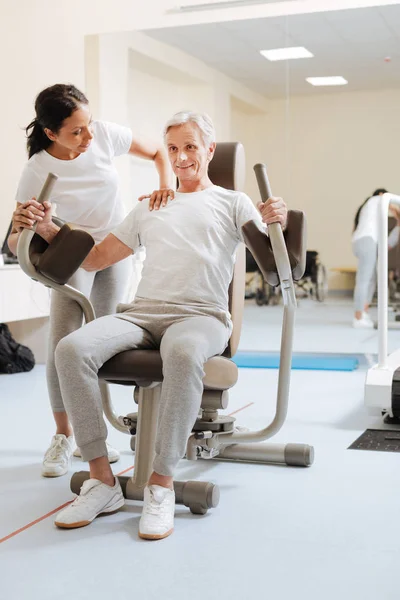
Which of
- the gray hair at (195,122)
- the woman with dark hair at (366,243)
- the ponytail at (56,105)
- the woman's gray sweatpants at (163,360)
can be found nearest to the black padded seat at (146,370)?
the woman's gray sweatpants at (163,360)

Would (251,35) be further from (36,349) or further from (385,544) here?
(385,544)

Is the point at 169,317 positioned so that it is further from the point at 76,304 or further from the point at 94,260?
the point at 76,304

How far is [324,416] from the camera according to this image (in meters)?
3.43

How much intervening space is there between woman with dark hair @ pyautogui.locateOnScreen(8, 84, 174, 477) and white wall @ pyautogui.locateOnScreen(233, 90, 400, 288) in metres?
2.22

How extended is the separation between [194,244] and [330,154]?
301 cm

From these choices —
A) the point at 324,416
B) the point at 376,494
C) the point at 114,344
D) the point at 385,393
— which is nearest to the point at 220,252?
the point at 114,344

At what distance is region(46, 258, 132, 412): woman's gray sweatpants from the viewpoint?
2.64 metres

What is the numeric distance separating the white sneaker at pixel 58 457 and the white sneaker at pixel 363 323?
3087 mm

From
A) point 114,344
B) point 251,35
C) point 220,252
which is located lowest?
point 114,344

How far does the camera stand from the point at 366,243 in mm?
4938

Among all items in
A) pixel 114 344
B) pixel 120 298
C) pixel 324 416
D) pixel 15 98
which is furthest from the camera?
pixel 15 98

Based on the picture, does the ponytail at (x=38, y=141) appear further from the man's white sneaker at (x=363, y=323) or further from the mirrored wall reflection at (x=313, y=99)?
the man's white sneaker at (x=363, y=323)

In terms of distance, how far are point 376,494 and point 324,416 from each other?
3.63ft

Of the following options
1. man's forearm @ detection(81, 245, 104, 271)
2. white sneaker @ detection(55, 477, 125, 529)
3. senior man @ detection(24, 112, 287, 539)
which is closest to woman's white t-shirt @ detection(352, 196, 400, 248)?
senior man @ detection(24, 112, 287, 539)
